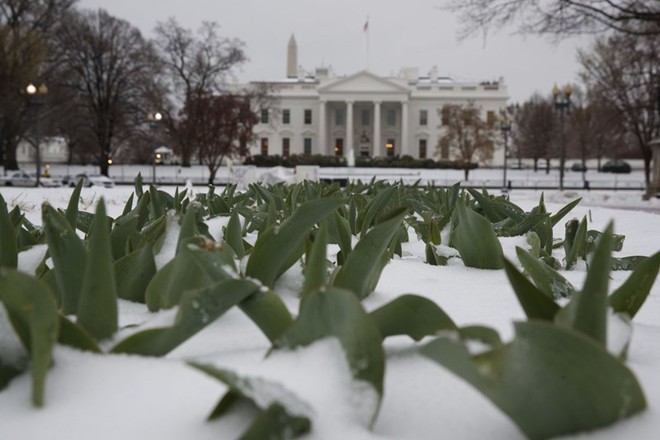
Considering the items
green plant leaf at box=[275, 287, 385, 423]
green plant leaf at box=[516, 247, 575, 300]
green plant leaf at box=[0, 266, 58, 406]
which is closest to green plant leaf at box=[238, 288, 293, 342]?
green plant leaf at box=[275, 287, 385, 423]

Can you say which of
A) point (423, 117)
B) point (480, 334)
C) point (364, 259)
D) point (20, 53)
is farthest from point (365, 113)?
point (480, 334)

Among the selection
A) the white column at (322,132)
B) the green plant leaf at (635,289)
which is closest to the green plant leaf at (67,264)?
the green plant leaf at (635,289)

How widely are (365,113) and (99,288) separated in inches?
2964

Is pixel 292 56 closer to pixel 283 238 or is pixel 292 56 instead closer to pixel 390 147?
pixel 390 147

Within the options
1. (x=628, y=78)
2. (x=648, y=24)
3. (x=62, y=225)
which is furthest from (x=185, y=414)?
(x=628, y=78)

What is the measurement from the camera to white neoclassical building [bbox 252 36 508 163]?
7019 centimetres

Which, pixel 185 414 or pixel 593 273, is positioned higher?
pixel 593 273

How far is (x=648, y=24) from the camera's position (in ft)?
65.7

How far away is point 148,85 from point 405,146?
3633cm

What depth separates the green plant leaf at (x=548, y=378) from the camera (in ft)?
1.68

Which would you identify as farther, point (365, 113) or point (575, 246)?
point (365, 113)

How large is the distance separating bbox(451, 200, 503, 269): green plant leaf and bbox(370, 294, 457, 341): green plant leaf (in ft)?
2.87

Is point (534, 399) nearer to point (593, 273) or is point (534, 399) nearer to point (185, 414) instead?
point (593, 273)

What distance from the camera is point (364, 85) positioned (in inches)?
2749
